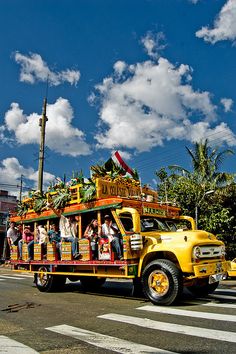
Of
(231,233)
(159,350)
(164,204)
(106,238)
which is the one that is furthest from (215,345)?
(231,233)

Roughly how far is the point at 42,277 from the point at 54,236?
1.53 metres

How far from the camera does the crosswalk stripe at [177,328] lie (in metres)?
5.39

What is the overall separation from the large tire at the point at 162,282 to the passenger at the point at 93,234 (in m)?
1.78

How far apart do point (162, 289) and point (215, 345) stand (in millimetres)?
3095

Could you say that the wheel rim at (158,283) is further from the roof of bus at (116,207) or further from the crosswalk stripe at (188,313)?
the roof of bus at (116,207)

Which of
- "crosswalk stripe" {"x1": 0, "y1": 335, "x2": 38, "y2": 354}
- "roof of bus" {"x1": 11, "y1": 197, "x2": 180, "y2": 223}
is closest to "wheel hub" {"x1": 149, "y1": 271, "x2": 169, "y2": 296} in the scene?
"roof of bus" {"x1": 11, "y1": 197, "x2": 180, "y2": 223}

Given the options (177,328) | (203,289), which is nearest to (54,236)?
(203,289)

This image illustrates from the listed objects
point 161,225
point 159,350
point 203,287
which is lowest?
point 159,350

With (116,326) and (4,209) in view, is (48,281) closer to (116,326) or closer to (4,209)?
(116,326)

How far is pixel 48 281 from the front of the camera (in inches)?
444

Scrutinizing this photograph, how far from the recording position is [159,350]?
4770 mm

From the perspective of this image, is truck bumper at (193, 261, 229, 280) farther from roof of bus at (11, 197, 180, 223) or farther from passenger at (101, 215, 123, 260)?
roof of bus at (11, 197, 180, 223)

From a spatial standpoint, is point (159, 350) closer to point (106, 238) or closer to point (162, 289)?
point (162, 289)

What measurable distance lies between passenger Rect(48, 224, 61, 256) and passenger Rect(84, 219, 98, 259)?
1356mm
